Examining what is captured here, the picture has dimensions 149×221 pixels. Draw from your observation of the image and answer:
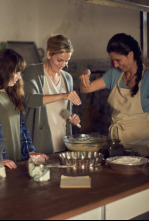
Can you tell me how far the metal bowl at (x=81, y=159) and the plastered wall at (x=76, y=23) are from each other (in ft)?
13.5

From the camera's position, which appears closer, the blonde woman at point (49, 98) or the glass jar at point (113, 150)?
the glass jar at point (113, 150)

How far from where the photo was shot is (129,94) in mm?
3029

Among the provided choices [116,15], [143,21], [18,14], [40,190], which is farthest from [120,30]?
[40,190]

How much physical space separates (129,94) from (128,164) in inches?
39.8

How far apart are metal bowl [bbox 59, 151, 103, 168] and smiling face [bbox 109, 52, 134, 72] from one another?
2.90 ft

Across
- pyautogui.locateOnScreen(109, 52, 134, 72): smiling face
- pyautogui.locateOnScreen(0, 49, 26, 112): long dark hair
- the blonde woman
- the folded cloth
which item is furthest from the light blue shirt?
→ the folded cloth

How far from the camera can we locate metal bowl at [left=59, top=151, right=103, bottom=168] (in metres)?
2.29

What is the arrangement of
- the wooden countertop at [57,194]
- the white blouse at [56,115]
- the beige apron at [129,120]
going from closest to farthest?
the wooden countertop at [57,194]
the beige apron at [129,120]
the white blouse at [56,115]

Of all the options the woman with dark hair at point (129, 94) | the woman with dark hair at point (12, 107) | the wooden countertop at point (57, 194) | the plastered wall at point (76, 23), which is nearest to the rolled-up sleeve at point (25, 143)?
the woman with dark hair at point (12, 107)

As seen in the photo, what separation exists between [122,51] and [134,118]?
0.58 m

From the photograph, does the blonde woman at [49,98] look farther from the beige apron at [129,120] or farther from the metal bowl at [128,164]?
the metal bowl at [128,164]

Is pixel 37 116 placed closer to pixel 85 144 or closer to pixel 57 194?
pixel 85 144

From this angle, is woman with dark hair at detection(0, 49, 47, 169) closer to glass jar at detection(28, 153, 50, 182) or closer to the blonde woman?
the blonde woman

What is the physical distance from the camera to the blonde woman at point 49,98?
301 centimetres
